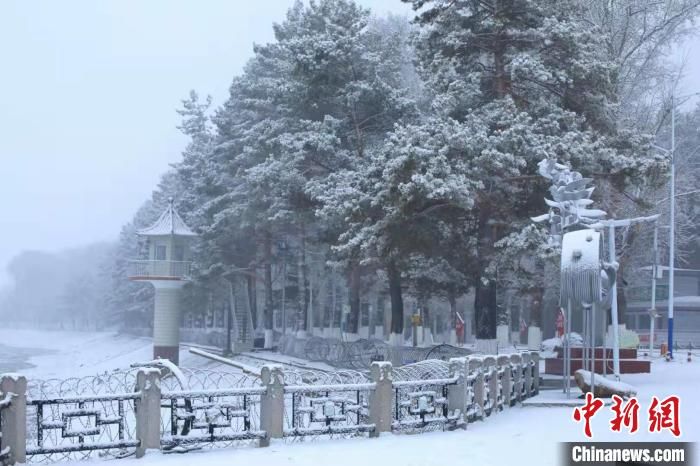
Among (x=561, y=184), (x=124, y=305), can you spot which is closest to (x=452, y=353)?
(x=561, y=184)

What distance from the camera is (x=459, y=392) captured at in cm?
1545

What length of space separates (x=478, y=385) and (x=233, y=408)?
16.7 ft

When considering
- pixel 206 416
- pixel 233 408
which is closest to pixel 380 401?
pixel 233 408

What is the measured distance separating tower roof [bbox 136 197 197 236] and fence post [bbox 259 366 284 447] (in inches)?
1522

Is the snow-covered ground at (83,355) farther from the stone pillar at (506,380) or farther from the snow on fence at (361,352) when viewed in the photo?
the stone pillar at (506,380)

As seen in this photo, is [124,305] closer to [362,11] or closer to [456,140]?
[362,11]

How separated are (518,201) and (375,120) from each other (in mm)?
9142

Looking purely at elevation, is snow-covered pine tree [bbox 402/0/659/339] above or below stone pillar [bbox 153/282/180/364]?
above

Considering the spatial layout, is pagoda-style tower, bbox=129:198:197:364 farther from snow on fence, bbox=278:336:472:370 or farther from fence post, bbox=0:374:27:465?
fence post, bbox=0:374:27:465

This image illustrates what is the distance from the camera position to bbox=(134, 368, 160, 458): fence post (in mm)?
12797

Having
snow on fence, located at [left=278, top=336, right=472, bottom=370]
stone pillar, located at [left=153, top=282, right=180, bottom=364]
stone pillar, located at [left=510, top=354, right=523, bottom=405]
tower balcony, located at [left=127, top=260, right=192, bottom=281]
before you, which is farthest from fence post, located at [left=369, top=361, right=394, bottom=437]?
stone pillar, located at [left=153, top=282, right=180, bottom=364]

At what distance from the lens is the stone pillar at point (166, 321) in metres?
52.6

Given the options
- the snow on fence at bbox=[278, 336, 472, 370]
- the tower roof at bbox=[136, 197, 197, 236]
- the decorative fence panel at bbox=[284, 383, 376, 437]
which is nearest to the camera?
the decorative fence panel at bbox=[284, 383, 376, 437]

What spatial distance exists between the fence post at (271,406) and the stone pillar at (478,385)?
159 inches
